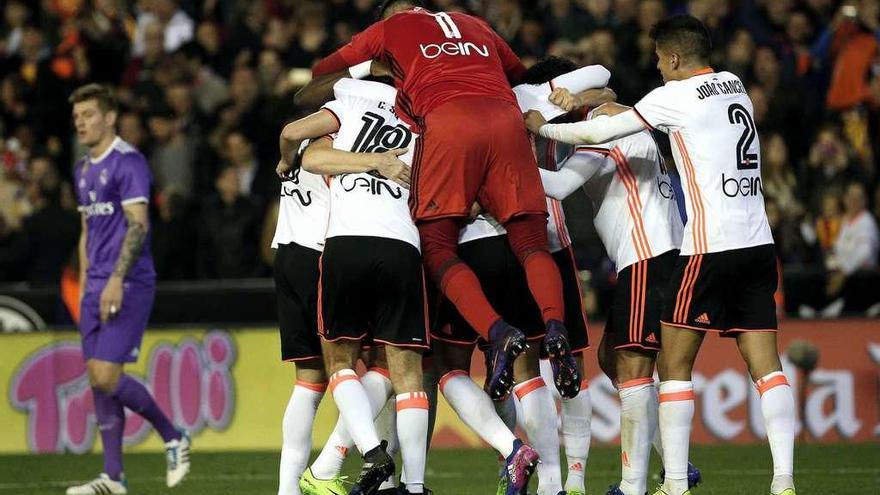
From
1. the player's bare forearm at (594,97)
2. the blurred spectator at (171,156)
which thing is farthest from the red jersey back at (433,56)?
the blurred spectator at (171,156)

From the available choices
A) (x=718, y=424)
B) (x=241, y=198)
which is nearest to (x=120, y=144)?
(x=241, y=198)

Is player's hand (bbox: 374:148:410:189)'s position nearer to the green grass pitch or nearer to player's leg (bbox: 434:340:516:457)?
player's leg (bbox: 434:340:516:457)

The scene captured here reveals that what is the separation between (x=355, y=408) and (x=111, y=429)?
11.3ft

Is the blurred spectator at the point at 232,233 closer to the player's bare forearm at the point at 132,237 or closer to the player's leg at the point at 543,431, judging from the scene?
the player's bare forearm at the point at 132,237

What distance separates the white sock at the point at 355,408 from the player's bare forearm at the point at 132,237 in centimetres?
308

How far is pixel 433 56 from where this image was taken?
8.52 metres

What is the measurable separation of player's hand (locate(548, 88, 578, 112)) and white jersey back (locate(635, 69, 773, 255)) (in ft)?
1.61

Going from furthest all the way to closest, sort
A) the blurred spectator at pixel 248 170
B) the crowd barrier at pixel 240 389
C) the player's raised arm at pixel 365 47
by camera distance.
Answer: the blurred spectator at pixel 248 170, the crowd barrier at pixel 240 389, the player's raised arm at pixel 365 47

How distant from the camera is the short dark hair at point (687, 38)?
8.55m

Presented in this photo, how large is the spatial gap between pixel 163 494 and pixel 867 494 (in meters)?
4.58

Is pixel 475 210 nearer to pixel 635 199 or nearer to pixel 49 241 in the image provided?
pixel 635 199

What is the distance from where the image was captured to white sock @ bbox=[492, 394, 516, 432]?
912 cm

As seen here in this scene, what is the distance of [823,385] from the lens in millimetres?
14297

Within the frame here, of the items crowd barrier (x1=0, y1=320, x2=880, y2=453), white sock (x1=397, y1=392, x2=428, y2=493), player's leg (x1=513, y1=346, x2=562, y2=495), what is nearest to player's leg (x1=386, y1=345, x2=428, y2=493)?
white sock (x1=397, y1=392, x2=428, y2=493)
